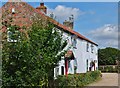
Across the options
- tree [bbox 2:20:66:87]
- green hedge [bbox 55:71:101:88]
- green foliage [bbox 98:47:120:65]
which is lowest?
green hedge [bbox 55:71:101:88]

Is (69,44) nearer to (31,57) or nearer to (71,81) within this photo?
(71,81)

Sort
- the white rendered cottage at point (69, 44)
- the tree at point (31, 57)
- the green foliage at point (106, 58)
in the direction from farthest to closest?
1. the green foliage at point (106, 58)
2. the white rendered cottage at point (69, 44)
3. the tree at point (31, 57)

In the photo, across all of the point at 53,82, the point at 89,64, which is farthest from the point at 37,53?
the point at 89,64

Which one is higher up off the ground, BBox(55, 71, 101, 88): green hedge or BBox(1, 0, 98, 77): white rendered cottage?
BBox(1, 0, 98, 77): white rendered cottage

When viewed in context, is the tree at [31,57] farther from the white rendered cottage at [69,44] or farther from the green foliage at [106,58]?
the green foliage at [106,58]

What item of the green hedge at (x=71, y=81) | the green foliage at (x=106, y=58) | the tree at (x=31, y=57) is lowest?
the green hedge at (x=71, y=81)

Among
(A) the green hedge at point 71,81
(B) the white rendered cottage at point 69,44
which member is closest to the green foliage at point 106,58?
(B) the white rendered cottage at point 69,44

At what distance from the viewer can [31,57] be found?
12.3m

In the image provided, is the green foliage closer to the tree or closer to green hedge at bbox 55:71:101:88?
green hedge at bbox 55:71:101:88

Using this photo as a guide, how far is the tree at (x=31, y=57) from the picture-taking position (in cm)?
1245

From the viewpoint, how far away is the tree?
12445 mm

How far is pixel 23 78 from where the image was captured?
12625 mm

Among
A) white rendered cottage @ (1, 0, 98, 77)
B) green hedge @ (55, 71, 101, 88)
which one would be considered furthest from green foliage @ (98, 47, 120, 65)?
green hedge @ (55, 71, 101, 88)

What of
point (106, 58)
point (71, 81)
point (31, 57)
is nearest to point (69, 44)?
point (71, 81)
